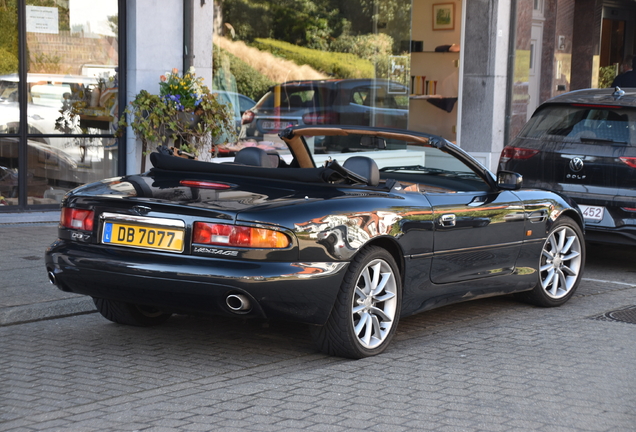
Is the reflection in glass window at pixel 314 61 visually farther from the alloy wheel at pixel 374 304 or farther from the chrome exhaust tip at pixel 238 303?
the chrome exhaust tip at pixel 238 303

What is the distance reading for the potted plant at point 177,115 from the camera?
10.6 metres

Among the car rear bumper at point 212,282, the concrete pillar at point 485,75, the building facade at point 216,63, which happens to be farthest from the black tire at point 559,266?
the concrete pillar at point 485,75

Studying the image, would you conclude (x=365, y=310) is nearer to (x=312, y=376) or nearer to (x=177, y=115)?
(x=312, y=376)

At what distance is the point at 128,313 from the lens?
5961 millimetres

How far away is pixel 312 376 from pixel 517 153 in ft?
15.6

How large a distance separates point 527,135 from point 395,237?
163 inches

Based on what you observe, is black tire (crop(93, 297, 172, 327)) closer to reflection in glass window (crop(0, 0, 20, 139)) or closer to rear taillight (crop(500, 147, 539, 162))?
rear taillight (crop(500, 147, 539, 162))

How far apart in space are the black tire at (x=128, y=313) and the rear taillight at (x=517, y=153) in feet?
14.2

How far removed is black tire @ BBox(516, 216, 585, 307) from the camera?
6.99m

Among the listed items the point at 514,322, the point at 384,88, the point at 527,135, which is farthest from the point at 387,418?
the point at 384,88

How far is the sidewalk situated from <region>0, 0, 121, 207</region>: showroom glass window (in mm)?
979

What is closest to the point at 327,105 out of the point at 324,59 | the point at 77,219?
the point at 324,59

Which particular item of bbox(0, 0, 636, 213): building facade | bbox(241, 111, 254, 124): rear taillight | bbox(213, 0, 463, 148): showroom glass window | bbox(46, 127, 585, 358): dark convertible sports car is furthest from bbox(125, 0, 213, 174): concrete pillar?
bbox(46, 127, 585, 358): dark convertible sports car

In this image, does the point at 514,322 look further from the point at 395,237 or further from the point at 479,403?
the point at 479,403
